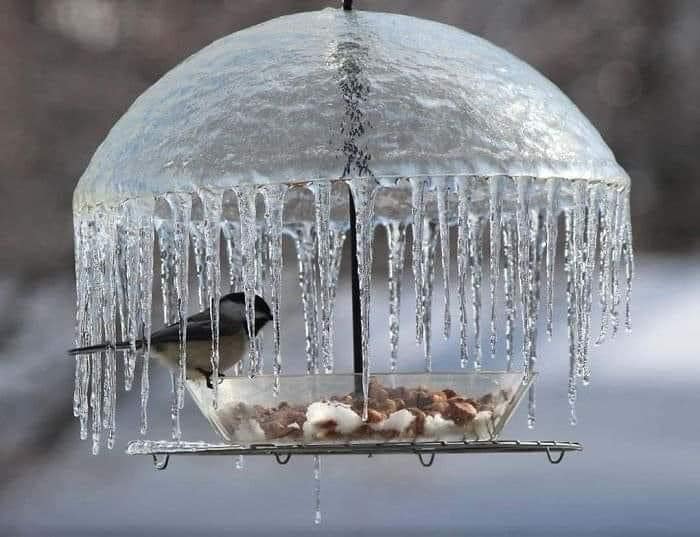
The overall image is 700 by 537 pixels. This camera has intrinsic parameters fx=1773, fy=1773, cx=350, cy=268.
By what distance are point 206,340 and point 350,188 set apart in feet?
2.08

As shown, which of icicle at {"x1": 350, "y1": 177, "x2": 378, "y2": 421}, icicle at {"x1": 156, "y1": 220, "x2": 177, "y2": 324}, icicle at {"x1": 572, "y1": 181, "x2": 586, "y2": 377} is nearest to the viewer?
icicle at {"x1": 350, "y1": 177, "x2": 378, "y2": 421}

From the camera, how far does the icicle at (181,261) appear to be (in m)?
4.19

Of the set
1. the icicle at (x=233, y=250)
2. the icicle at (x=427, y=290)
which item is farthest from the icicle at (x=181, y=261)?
the icicle at (x=427, y=290)

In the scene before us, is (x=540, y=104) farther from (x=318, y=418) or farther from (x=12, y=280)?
(x=12, y=280)

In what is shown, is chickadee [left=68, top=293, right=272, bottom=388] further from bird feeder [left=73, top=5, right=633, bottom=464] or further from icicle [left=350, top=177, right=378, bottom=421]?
icicle [left=350, top=177, right=378, bottom=421]

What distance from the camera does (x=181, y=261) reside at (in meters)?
4.46

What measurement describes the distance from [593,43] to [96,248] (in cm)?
333

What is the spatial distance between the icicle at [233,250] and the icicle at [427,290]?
557 mm

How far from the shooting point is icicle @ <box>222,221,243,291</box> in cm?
514

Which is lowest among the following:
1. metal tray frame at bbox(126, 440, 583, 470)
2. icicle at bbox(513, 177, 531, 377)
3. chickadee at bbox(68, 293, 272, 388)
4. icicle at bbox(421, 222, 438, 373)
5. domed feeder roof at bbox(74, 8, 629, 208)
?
metal tray frame at bbox(126, 440, 583, 470)

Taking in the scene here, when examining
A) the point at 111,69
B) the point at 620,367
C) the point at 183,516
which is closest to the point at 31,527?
the point at 183,516

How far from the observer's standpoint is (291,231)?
5.30 meters

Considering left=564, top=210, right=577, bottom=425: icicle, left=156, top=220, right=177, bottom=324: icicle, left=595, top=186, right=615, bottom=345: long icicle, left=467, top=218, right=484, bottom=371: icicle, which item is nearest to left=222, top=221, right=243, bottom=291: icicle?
left=156, top=220, right=177, bottom=324: icicle

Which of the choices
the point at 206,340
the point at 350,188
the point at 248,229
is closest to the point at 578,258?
the point at 350,188
